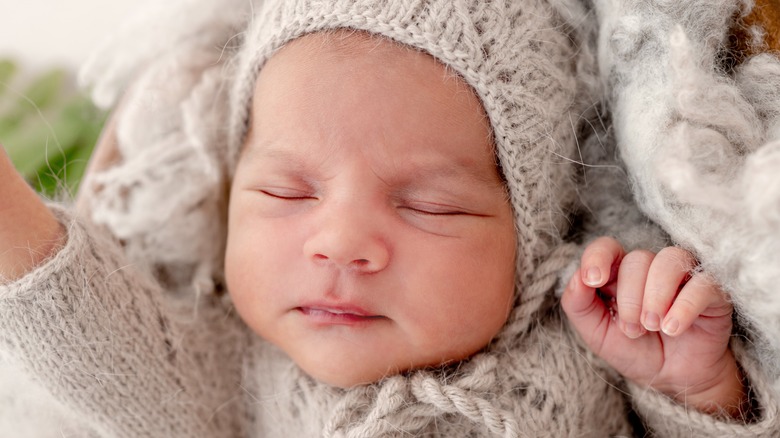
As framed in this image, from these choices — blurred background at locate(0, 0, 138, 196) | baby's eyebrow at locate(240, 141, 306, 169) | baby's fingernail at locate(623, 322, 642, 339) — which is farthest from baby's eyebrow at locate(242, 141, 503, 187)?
blurred background at locate(0, 0, 138, 196)

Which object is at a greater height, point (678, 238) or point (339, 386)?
point (678, 238)

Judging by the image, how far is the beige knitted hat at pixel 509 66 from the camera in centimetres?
129

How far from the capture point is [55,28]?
7.11 ft

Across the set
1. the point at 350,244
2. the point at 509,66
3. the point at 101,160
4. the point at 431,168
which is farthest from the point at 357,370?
the point at 101,160

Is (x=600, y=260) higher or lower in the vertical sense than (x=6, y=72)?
higher

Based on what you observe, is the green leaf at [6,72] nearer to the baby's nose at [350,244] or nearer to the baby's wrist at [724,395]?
the baby's nose at [350,244]

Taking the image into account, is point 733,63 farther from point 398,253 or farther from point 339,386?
point 339,386

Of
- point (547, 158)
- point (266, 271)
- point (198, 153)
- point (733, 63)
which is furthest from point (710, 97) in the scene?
point (198, 153)

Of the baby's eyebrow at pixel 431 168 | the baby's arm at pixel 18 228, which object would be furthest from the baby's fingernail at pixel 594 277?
the baby's arm at pixel 18 228

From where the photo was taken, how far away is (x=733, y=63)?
136cm

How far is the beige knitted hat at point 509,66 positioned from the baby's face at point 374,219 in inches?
1.1

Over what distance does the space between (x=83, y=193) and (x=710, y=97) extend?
1230mm

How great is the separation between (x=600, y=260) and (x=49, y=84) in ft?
5.09

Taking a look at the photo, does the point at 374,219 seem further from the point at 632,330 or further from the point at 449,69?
the point at 632,330
